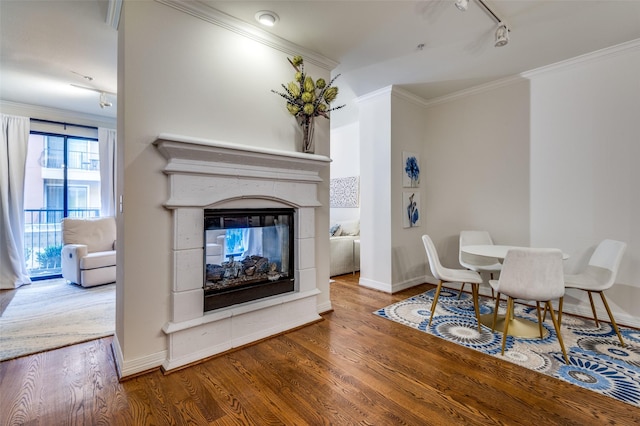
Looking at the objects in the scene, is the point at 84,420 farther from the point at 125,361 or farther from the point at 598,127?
the point at 598,127

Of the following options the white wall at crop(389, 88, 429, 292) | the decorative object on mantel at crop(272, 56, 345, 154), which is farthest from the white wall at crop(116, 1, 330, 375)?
the white wall at crop(389, 88, 429, 292)

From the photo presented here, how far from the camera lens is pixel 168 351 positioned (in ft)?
6.95

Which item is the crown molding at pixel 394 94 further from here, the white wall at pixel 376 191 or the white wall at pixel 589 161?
the white wall at pixel 589 161

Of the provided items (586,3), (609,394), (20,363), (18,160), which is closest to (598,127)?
(586,3)

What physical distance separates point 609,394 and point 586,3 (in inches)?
111

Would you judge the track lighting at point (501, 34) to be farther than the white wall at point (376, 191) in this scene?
No

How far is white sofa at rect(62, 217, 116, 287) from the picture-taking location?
4.08 m

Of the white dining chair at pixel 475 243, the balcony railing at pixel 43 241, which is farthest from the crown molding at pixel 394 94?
the balcony railing at pixel 43 241

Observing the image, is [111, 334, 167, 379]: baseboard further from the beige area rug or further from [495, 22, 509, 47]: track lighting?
[495, 22, 509, 47]: track lighting

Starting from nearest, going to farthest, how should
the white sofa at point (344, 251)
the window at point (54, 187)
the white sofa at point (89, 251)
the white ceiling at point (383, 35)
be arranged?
1. the white ceiling at point (383, 35)
2. the white sofa at point (89, 251)
3. the window at point (54, 187)
4. the white sofa at point (344, 251)

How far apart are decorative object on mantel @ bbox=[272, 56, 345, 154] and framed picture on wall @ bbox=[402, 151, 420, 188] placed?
63.7 inches

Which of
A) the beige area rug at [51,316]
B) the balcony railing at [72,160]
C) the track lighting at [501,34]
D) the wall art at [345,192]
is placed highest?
the track lighting at [501,34]

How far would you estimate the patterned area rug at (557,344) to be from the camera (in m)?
1.94

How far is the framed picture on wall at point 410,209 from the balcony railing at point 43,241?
548cm
